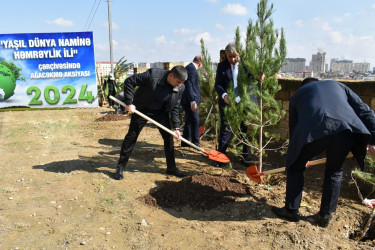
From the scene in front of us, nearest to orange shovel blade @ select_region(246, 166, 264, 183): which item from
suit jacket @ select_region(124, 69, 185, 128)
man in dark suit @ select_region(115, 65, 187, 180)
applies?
man in dark suit @ select_region(115, 65, 187, 180)

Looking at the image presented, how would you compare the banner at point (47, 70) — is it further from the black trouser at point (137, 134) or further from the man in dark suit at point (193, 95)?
the black trouser at point (137, 134)

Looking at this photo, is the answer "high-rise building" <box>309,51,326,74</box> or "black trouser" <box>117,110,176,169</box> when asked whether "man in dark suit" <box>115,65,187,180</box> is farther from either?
"high-rise building" <box>309,51,326,74</box>

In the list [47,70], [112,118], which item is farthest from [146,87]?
[47,70]

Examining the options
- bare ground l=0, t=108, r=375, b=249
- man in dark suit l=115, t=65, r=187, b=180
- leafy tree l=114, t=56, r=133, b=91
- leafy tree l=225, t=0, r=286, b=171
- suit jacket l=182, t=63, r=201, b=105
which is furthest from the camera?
leafy tree l=114, t=56, r=133, b=91

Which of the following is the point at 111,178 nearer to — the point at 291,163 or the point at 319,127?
the point at 291,163

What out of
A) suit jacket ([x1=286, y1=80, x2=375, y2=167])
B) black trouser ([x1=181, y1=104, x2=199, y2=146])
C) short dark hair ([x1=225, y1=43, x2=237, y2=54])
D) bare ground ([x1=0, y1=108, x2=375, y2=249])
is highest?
short dark hair ([x1=225, y1=43, x2=237, y2=54])

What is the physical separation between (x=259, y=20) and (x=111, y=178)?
3014mm

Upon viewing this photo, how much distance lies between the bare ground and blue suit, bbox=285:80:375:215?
445mm

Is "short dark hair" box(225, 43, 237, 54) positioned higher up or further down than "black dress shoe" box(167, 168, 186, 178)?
higher up

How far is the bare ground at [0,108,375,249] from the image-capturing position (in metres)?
2.74

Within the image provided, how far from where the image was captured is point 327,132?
2568 mm

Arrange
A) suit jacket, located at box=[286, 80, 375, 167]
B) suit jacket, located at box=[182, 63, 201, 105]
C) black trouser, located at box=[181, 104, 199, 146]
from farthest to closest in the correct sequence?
black trouser, located at box=[181, 104, 199, 146] → suit jacket, located at box=[182, 63, 201, 105] → suit jacket, located at box=[286, 80, 375, 167]

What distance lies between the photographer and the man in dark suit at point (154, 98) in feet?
13.0

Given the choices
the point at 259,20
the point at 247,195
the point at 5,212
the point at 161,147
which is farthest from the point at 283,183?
the point at 5,212
